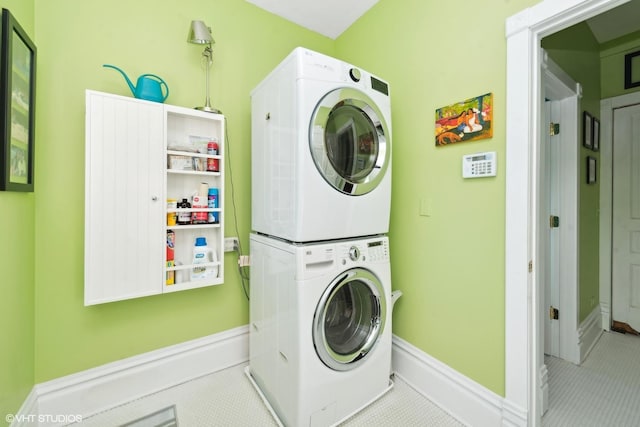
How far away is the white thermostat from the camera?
51.6 inches

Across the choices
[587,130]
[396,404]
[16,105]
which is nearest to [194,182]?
[16,105]

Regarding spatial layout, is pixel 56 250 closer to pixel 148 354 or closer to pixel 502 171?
pixel 148 354

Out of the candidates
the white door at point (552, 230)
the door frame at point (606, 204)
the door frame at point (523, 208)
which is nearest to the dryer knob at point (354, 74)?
the door frame at point (523, 208)

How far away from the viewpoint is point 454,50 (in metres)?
1.48

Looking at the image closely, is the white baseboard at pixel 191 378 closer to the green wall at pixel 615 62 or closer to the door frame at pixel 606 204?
the door frame at pixel 606 204

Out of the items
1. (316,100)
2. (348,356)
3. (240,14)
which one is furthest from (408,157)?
(240,14)

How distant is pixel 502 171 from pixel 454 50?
734 mm

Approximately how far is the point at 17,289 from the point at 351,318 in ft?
5.24

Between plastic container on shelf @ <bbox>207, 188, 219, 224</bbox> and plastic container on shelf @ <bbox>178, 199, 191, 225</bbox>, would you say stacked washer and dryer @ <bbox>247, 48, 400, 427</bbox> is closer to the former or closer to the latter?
plastic container on shelf @ <bbox>207, 188, 219, 224</bbox>

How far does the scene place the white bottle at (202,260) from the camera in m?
1.63

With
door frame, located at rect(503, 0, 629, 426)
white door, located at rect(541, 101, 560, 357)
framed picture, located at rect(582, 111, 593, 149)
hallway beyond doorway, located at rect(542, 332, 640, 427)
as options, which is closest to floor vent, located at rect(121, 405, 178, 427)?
door frame, located at rect(503, 0, 629, 426)

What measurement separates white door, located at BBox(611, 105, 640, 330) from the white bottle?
355 cm

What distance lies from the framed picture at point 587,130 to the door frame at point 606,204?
0.47 m

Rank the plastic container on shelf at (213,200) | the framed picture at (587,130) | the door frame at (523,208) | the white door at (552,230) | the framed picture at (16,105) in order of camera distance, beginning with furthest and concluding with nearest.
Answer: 1. the framed picture at (587,130)
2. the white door at (552,230)
3. the plastic container on shelf at (213,200)
4. the door frame at (523,208)
5. the framed picture at (16,105)
